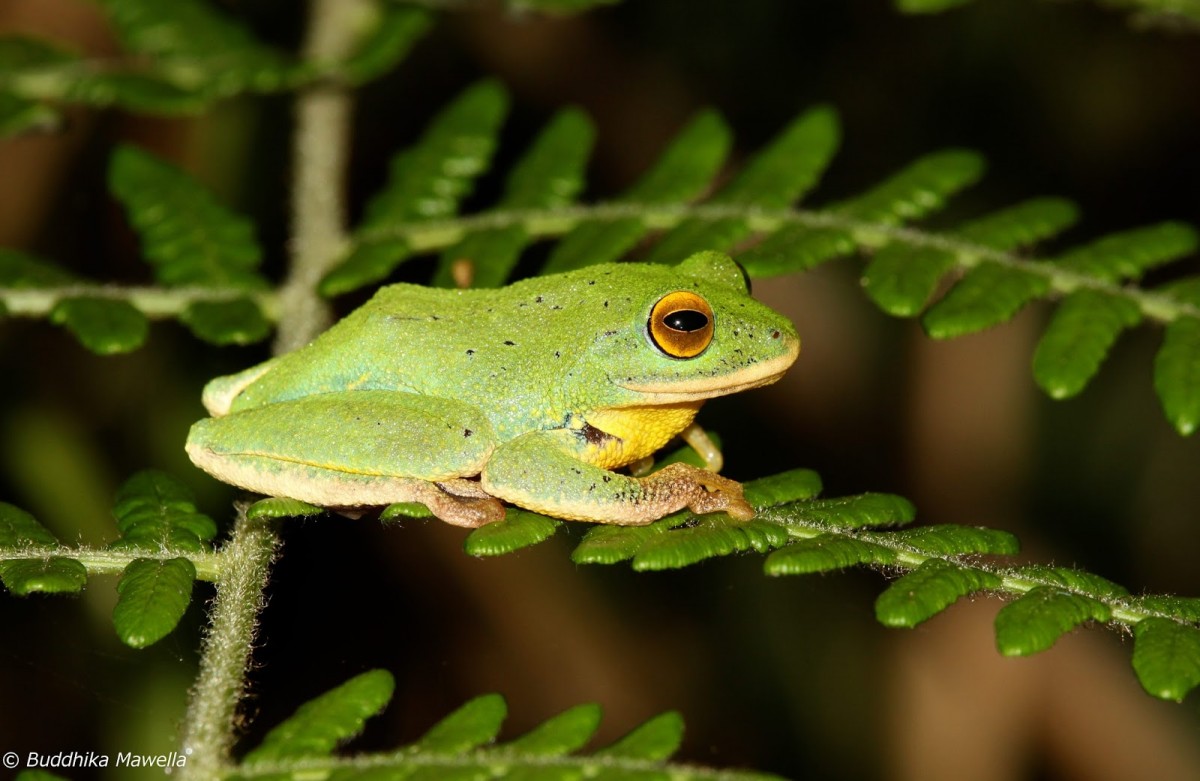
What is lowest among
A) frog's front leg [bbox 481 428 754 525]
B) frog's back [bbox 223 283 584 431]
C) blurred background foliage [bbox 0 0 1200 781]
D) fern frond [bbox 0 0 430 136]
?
blurred background foliage [bbox 0 0 1200 781]

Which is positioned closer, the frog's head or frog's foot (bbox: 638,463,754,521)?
frog's foot (bbox: 638,463,754,521)

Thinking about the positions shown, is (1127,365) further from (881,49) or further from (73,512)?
(73,512)

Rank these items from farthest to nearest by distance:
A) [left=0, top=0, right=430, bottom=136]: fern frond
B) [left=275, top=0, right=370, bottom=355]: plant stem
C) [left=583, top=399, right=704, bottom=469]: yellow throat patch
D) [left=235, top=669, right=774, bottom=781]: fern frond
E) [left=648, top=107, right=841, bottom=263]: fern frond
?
[left=0, top=0, right=430, bottom=136]: fern frond < [left=275, top=0, right=370, bottom=355]: plant stem < [left=648, top=107, right=841, bottom=263]: fern frond < [left=583, top=399, right=704, bottom=469]: yellow throat patch < [left=235, top=669, right=774, bottom=781]: fern frond

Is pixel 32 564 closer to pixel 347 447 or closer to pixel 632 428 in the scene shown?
pixel 347 447

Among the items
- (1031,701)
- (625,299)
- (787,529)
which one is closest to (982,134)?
(1031,701)

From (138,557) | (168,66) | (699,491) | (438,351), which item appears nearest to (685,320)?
(699,491)

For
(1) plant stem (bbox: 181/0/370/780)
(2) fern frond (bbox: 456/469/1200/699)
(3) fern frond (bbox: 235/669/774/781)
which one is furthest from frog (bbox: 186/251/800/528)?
(3) fern frond (bbox: 235/669/774/781)

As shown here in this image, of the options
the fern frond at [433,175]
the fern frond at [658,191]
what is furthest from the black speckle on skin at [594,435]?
the fern frond at [433,175]

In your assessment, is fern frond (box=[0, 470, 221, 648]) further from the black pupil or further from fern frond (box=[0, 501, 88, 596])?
the black pupil
